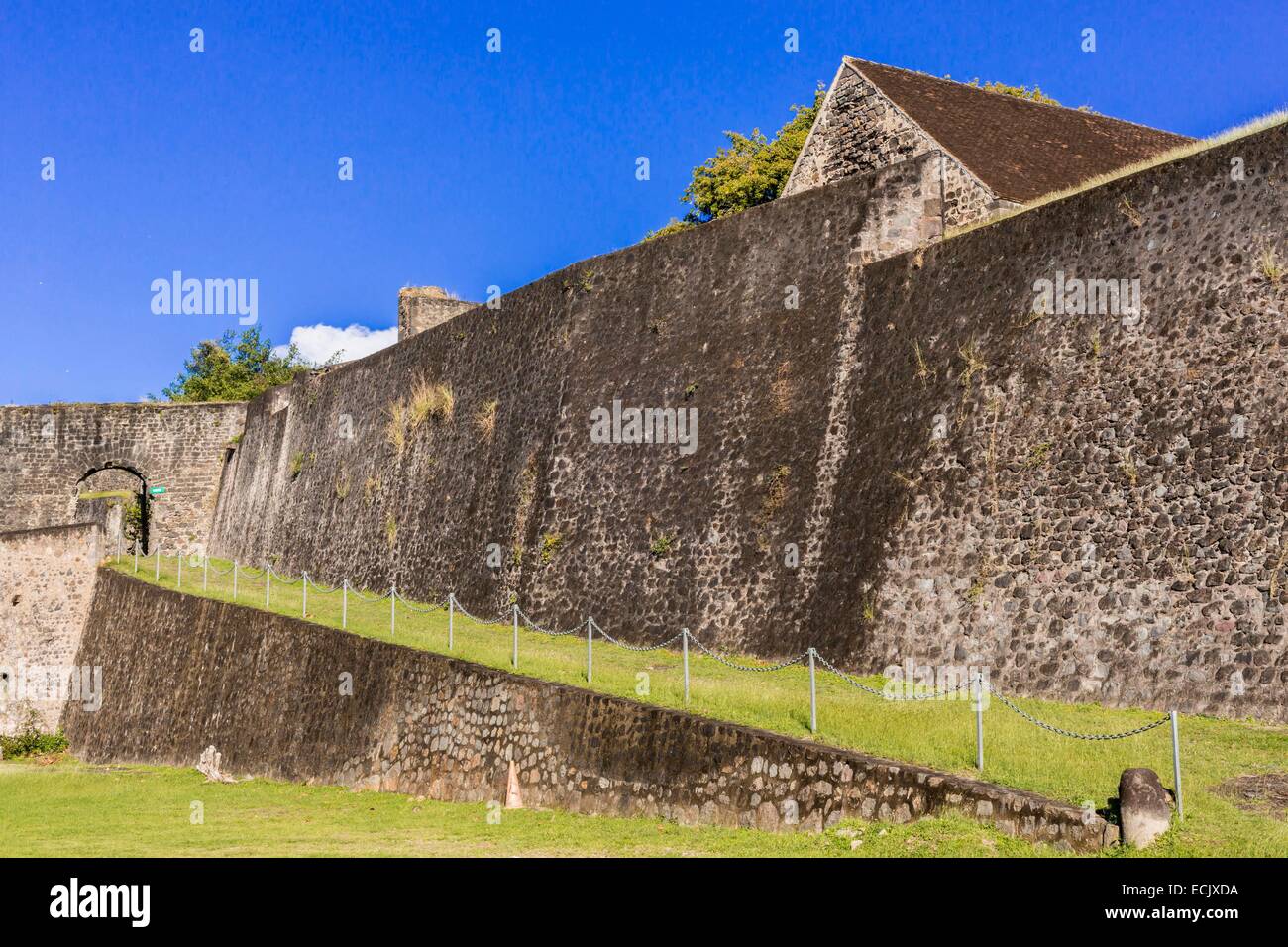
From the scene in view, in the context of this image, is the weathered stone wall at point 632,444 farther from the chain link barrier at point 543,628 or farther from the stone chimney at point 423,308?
the stone chimney at point 423,308

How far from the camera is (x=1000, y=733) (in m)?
11.9

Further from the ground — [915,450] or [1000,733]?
[915,450]

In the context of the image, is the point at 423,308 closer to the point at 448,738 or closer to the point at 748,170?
the point at 748,170

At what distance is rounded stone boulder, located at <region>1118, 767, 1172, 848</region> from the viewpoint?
356 inches

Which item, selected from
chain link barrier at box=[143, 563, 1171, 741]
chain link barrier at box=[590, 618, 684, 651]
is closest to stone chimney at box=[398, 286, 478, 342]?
chain link barrier at box=[143, 563, 1171, 741]

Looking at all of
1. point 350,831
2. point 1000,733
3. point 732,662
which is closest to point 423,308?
point 732,662

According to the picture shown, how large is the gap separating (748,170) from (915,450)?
21.5 m

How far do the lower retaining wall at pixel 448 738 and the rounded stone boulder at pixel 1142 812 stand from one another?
16 centimetres

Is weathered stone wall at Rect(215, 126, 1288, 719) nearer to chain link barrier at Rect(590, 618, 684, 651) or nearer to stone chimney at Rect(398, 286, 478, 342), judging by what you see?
chain link barrier at Rect(590, 618, 684, 651)

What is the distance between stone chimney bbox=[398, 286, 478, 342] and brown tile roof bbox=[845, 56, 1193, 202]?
16.7 metres

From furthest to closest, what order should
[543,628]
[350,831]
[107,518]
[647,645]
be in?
[107,518], [543,628], [647,645], [350,831]

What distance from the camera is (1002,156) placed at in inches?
823
